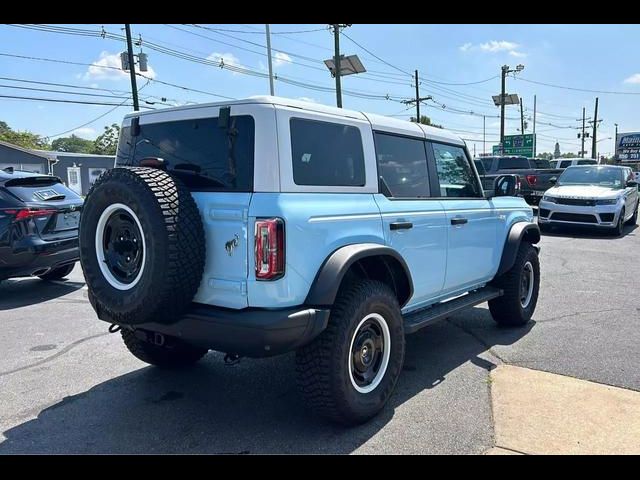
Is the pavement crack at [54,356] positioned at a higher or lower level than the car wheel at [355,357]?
lower

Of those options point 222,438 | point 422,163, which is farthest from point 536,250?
point 222,438

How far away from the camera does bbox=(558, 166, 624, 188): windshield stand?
43.6 feet

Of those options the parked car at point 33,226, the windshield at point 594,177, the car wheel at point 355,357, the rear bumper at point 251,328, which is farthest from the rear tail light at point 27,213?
the windshield at point 594,177

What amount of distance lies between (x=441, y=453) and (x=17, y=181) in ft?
21.7

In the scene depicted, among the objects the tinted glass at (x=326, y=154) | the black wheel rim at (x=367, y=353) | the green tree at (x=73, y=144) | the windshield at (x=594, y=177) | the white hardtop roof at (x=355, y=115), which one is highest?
the green tree at (x=73, y=144)

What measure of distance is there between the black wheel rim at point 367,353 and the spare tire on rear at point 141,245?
1118 mm

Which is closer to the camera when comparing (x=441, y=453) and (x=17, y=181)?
(x=441, y=453)

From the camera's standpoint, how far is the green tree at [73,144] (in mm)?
91688

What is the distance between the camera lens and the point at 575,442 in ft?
9.86

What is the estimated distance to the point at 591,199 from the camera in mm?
12297

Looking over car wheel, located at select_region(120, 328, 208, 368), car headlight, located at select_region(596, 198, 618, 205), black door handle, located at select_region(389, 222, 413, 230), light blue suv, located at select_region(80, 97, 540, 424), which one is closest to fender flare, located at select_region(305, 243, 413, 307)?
light blue suv, located at select_region(80, 97, 540, 424)

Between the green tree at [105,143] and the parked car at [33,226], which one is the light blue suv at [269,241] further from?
the green tree at [105,143]

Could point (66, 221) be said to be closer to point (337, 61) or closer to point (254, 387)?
point (254, 387)

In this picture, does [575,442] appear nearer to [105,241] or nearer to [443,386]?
[443,386]
